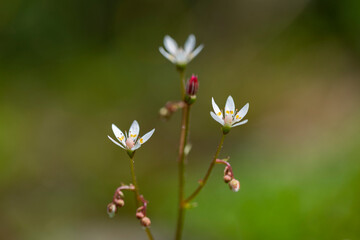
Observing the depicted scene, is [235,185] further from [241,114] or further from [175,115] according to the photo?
[175,115]

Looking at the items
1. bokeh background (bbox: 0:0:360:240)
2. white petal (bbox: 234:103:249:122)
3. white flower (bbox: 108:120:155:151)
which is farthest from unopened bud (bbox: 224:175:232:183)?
bokeh background (bbox: 0:0:360:240)

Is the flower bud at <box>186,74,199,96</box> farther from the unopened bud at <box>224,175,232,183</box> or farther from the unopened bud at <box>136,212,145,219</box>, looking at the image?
the unopened bud at <box>136,212,145,219</box>

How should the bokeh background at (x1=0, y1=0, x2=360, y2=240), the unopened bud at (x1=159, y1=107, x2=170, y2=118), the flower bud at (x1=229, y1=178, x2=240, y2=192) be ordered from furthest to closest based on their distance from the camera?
the bokeh background at (x1=0, y1=0, x2=360, y2=240) < the unopened bud at (x1=159, y1=107, x2=170, y2=118) < the flower bud at (x1=229, y1=178, x2=240, y2=192)

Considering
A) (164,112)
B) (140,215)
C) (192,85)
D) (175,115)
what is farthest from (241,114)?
(175,115)

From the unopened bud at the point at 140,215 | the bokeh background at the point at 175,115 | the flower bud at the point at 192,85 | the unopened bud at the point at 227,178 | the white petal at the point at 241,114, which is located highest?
the bokeh background at the point at 175,115

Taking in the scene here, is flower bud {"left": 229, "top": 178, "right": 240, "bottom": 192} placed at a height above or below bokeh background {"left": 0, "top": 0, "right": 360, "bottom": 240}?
below

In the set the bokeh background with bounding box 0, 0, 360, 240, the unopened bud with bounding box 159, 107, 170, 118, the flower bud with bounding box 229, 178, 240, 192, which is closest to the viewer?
the flower bud with bounding box 229, 178, 240, 192

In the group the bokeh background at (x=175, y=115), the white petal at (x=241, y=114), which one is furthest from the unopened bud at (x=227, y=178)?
the bokeh background at (x=175, y=115)

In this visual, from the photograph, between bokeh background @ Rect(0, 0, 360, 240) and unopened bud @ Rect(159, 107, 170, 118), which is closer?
unopened bud @ Rect(159, 107, 170, 118)

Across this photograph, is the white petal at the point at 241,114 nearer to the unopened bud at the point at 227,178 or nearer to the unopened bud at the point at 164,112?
the unopened bud at the point at 227,178

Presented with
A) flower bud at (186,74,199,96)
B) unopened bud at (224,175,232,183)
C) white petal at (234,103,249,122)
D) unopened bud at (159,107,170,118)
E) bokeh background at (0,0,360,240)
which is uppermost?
bokeh background at (0,0,360,240)
